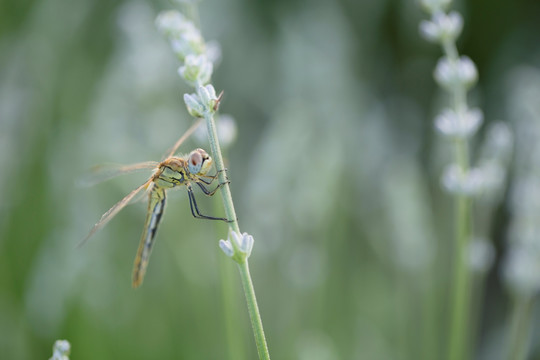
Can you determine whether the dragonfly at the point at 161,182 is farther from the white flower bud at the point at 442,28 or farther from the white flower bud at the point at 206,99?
the white flower bud at the point at 442,28

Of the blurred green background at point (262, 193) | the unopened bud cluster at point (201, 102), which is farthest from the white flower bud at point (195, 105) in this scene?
the blurred green background at point (262, 193)

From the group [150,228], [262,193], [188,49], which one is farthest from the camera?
[262,193]

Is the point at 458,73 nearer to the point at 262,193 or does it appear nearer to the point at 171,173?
the point at 171,173

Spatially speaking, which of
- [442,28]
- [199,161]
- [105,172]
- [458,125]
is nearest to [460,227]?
[458,125]

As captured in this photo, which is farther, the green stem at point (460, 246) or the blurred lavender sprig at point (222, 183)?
the green stem at point (460, 246)

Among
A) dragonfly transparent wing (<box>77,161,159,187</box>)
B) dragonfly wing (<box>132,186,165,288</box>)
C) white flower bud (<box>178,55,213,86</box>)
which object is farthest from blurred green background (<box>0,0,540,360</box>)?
white flower bud (<box>178,55,213,86</box>)

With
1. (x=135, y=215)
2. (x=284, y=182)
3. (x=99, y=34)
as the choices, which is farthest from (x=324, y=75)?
(x=99, y=34)
